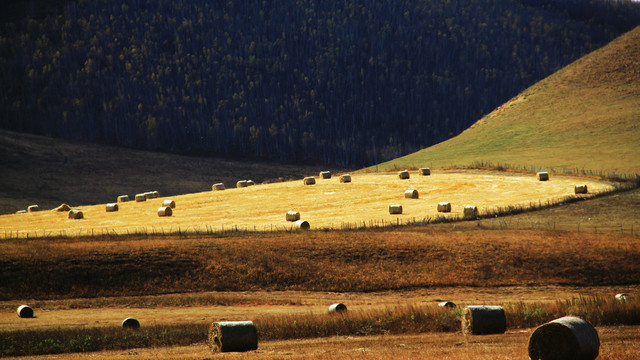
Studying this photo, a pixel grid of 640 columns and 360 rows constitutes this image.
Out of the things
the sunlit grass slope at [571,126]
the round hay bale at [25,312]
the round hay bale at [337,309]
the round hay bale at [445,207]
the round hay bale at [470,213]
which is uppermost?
the sunlit grass slope at [571,126]

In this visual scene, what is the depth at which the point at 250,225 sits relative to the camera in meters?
51.0

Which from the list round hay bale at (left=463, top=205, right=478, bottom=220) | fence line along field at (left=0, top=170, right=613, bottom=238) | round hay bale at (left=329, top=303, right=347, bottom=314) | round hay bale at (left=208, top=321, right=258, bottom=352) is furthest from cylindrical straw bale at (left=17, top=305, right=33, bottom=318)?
round hay bale at (left=463, top=205, right=478, bottom=220)

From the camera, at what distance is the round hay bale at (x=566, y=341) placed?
16.1 metres

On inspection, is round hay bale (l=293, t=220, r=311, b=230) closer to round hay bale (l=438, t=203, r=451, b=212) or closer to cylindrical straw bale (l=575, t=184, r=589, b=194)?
round hay bale (l=438, t=203, r=451, b=212)

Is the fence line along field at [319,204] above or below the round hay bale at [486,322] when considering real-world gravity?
above

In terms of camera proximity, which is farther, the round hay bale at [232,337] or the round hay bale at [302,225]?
the round hay bale at [302,225]

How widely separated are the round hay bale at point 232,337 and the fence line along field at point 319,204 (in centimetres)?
2700

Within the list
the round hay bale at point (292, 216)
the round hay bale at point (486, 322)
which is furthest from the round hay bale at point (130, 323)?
the round hay bale at point (292, 216)

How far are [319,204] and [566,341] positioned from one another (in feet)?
157

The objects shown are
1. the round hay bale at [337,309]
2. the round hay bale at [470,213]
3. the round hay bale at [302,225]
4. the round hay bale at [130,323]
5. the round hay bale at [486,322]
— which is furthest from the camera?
the round hay bale at [470,213]

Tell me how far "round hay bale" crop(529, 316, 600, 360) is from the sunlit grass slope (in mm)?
63328

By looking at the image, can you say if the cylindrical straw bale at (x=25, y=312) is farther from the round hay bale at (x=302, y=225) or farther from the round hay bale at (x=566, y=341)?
the round hay bale at (x=302, y=225)

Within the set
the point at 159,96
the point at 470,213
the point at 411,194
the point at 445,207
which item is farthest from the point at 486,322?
the point at 159,96

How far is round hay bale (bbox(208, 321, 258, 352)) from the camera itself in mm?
20578
